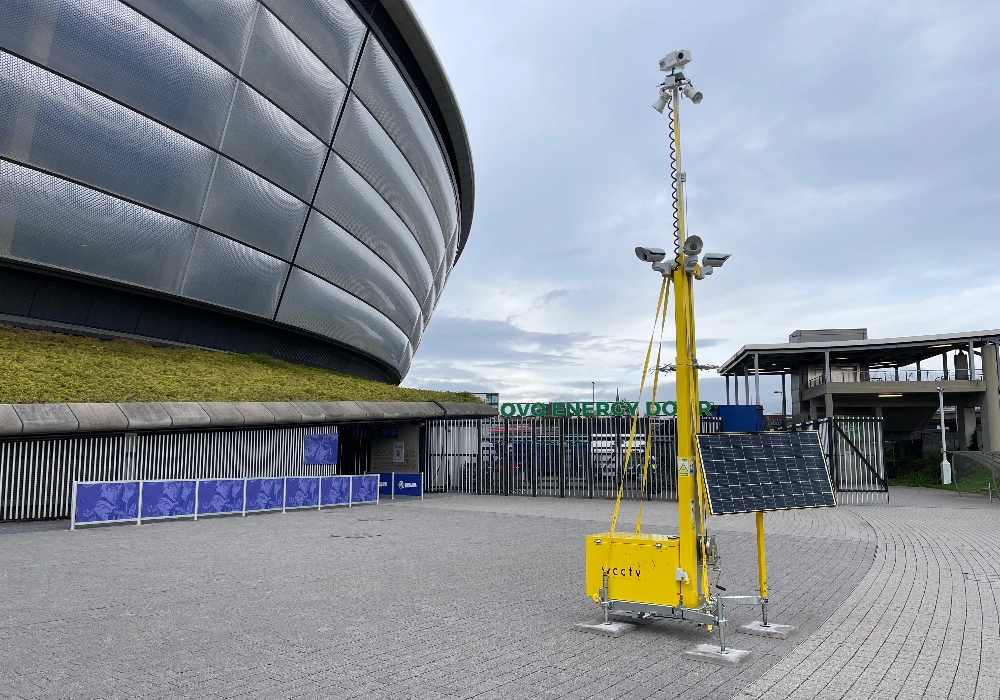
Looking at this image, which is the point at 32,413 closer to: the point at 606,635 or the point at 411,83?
the point at 606,635

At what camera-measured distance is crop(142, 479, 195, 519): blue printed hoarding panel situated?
55.0 feet

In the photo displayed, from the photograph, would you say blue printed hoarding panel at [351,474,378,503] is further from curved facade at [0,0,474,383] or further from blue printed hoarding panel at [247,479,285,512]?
curved facade at [0,0,474,383]

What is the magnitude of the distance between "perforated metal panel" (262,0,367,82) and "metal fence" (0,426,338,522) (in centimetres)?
1464

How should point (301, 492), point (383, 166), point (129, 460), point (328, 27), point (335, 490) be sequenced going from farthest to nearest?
point (383, 166)
point (328, 27)
point (335, 490)
point (301, 492)
point (129, 460)

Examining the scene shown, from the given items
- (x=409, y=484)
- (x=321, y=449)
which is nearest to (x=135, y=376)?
(x=321, y=449)

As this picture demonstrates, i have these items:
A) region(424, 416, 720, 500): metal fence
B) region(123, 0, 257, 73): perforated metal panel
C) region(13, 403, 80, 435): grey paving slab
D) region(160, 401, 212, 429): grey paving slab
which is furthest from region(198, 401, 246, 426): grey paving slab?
region(123, 0, 257, 73): perforated metal panel

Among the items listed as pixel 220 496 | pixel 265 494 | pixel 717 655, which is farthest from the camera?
pixel 265 494

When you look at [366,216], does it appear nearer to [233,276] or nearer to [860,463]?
[233,276]

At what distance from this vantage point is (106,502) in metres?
16.0

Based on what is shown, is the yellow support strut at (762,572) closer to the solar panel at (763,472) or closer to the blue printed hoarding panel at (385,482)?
the solar panel at (763,472)

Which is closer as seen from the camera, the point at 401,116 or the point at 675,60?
the point at 675,60

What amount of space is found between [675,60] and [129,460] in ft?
52.6

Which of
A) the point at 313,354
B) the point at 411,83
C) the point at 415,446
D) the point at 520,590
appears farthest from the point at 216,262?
the point at 520,590

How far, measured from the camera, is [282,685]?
543 centimetres
